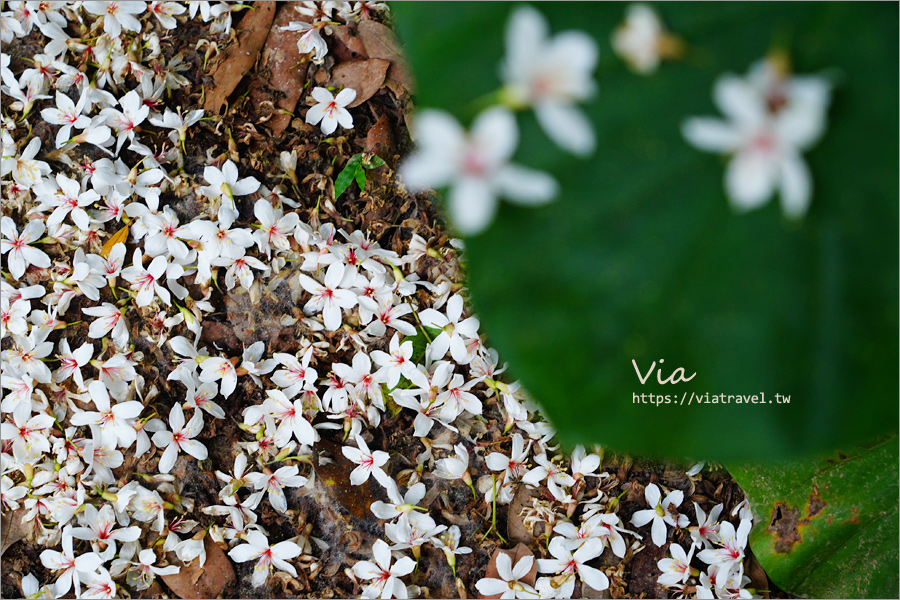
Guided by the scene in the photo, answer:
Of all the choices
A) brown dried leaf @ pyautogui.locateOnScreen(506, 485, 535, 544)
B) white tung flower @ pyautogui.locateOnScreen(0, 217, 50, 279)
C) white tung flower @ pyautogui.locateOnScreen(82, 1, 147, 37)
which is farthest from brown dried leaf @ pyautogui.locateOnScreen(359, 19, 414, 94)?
brown dried leaf @ pyautogui.locateOnScreen(506, 485, 535, 544)

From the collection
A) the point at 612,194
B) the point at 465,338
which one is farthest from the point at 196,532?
the point at 612,194

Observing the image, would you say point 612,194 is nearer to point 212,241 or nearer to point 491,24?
point 491,24

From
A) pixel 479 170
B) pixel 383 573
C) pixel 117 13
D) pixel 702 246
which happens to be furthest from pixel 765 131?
pixel 117 13

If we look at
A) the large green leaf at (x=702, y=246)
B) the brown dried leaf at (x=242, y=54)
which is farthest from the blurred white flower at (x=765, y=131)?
the brown dried leaf at (x=242, y=54)

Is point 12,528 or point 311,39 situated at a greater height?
point 311,39

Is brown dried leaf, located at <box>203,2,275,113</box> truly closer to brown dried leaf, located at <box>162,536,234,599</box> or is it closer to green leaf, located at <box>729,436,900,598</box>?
brown dried leaf, located at <box>162,536,234,599</box>

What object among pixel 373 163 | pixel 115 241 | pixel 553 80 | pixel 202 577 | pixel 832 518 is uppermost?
pixel 553 80

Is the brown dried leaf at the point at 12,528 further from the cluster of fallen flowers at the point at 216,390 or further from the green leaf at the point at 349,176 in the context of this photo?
the green leaf at the point at 349,176

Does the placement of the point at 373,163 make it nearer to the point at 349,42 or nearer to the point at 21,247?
the point at 349,42
